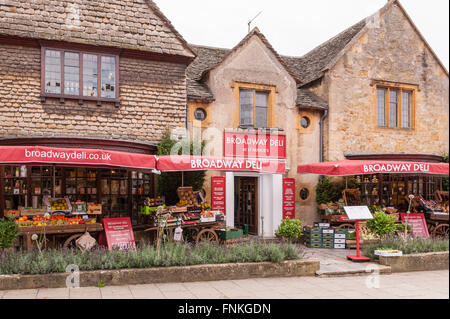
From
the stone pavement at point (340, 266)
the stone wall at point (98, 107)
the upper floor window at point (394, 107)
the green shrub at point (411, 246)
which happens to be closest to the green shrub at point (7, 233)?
the stone wall at point (98, 107)

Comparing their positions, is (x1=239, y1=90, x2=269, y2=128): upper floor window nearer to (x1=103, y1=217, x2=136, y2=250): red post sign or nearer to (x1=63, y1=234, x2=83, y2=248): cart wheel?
(x1=103, y1=217, x2=136, y2=250): red post sign

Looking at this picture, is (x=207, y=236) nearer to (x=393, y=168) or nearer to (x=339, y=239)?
(x=339, y=239)

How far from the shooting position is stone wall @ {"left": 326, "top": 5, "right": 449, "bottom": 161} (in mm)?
16062

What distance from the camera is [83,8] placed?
510 inches

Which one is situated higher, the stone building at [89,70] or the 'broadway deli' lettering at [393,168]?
the stone building at [89,70]

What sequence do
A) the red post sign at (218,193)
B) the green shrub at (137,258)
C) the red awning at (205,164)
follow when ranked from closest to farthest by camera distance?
the green shrub at (137,258)
the red awning at (205,164)
the red post sign at (218,193)

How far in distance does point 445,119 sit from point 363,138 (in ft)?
13.8

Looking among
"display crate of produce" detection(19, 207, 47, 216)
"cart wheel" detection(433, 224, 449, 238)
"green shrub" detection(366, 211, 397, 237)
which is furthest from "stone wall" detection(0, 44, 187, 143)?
"cart wheel" detection(433, 224, 449, 238)

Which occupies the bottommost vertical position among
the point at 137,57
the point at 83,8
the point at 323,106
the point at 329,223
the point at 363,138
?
the point at 329,223

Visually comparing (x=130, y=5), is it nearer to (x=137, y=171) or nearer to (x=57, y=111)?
(x=57, y=111)

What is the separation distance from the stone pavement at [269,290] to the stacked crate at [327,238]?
13.7 feet

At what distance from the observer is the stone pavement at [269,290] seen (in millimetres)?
7472

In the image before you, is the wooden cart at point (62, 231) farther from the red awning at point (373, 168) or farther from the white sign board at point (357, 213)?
the red awning at point (373, 168)

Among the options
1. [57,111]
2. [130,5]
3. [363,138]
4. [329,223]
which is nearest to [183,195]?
[57,111]
